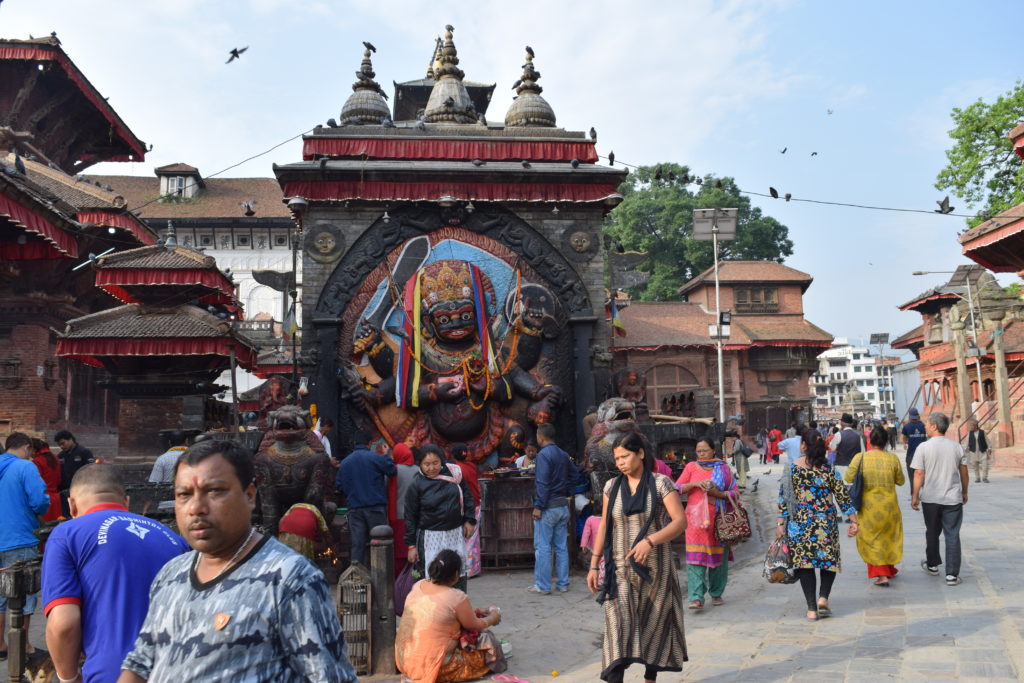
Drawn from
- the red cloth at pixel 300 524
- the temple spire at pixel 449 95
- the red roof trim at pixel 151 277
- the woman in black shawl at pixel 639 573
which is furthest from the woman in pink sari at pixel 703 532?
the temple spire at pixel 449 95

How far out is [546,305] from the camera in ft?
48.6

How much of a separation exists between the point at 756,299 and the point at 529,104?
2439 cm

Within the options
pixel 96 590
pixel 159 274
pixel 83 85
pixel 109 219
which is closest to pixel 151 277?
pixel 159 274

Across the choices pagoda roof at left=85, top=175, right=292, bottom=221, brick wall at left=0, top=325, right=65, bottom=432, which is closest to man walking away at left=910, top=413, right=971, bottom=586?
brick wall at left=0, top=325, right=65, bottom=432

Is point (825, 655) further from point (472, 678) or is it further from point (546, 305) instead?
point (546, 305)

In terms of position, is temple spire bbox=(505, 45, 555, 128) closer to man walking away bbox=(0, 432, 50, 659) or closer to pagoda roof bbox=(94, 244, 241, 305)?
pagoda roof bbox=(94, 244, 241, 305)

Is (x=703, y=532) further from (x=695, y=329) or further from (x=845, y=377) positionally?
(x=845, y=377)

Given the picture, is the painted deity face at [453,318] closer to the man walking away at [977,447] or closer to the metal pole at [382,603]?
the metal pole at [382,603]

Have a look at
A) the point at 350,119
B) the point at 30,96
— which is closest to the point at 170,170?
the point at 30,96

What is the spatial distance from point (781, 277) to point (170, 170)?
31.8 metres

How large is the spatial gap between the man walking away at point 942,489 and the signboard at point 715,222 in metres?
Answer: 15.6

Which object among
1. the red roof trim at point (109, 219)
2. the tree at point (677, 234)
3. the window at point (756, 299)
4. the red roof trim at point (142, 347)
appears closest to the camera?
the red roof trim at point (142, 347)

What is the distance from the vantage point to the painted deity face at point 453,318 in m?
14.2

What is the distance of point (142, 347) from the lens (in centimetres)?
1347
